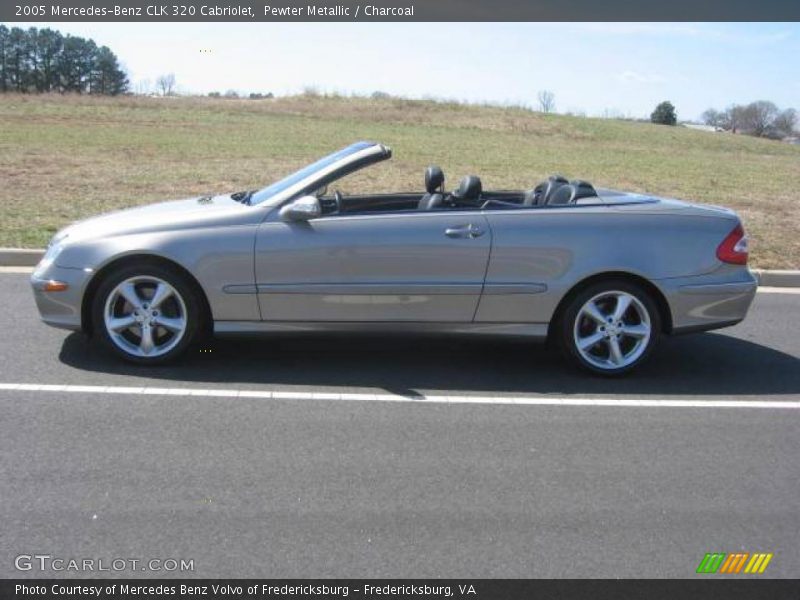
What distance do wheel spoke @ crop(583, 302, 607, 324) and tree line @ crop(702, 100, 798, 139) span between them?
87.8m

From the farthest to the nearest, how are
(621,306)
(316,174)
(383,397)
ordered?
(316,174) → (621,306) → (383,397)

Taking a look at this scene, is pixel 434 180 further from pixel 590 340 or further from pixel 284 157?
pixel 284 157

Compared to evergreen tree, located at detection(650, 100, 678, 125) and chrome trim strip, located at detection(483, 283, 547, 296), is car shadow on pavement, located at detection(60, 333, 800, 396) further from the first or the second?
evergreen tree, located at detection(650, 100, 678, 125)

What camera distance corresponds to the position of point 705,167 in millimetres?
26406

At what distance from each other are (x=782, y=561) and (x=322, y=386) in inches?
111

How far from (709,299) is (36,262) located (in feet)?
22.0

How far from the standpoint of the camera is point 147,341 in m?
5.34

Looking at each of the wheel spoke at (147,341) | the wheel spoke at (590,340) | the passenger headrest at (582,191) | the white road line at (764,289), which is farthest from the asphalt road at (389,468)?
the white road line at (764,289)

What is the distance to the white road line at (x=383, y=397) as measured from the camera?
16.3ft

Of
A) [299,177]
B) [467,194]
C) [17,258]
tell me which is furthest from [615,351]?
[17,258]

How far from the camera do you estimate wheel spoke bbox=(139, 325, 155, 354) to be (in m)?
5.33

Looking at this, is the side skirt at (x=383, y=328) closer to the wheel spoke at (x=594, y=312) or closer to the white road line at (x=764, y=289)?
the wheel spoke at (x=594, y=312)
